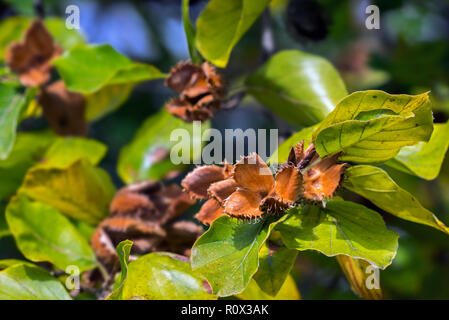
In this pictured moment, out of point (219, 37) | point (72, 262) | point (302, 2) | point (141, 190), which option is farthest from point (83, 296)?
point (302, 2)

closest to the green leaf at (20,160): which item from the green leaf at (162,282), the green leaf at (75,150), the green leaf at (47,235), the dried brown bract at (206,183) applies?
the green leaf at (75,150)

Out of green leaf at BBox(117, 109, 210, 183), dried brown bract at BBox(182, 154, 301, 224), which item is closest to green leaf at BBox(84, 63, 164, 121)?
green leaf at BBox(117, 109, 210, 183)

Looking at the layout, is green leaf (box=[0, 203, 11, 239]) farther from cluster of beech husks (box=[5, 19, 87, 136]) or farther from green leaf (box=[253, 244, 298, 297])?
green leaf (box=[253, 244, 298, 297])

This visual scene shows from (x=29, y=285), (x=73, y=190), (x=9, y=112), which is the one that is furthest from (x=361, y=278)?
(x=9, y=112)

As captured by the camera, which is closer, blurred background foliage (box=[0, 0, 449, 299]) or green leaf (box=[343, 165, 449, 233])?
green leaf (box=[343, 165, 449, 233])

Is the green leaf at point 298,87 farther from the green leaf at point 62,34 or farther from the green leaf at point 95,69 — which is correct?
the green leaf at point 62,34

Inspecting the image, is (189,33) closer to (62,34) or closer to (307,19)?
(307,19)
